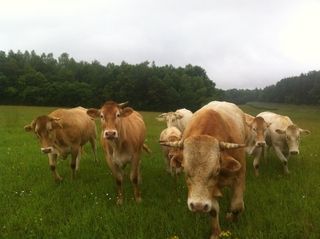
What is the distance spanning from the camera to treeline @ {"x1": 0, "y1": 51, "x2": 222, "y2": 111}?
81.5 meters

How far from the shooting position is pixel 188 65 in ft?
366

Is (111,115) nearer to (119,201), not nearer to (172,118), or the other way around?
(119,201)

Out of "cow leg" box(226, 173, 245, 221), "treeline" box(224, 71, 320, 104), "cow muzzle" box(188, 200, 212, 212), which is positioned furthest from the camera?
"treeline" box(224, 71, 320, 104)

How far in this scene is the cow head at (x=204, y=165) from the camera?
5852 mm

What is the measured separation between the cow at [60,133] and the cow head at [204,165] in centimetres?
527

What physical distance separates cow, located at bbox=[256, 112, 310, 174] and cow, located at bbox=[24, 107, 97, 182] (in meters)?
5.52

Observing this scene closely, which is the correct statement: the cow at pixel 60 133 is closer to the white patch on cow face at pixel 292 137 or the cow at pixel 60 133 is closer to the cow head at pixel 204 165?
the cow head at pixel 204 165

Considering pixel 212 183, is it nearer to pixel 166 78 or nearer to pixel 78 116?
pixel 78 116

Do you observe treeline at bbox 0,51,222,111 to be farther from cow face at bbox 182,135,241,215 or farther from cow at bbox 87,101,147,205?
cow face at bbox 182,135,241,215

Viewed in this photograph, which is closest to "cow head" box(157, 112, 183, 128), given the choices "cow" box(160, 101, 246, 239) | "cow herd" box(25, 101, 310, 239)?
"cow herd" box(25, 101, 310, 239)

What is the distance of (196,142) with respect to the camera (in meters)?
6.07

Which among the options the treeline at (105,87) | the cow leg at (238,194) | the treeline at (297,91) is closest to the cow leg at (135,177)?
the cow leg at (238,194)

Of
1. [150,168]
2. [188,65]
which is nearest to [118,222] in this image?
[150,168]

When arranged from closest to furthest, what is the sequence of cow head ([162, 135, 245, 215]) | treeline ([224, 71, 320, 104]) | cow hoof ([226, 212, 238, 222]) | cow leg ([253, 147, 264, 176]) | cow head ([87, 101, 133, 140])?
cow head ([162, 135, 245, 215])
cow hoof ([226, 212, 238, 222])
cow head ([87, 101, 133, 140])
cow leg ([253, 147, 264, 176])
treeline ([224, 71, 320, 104])
